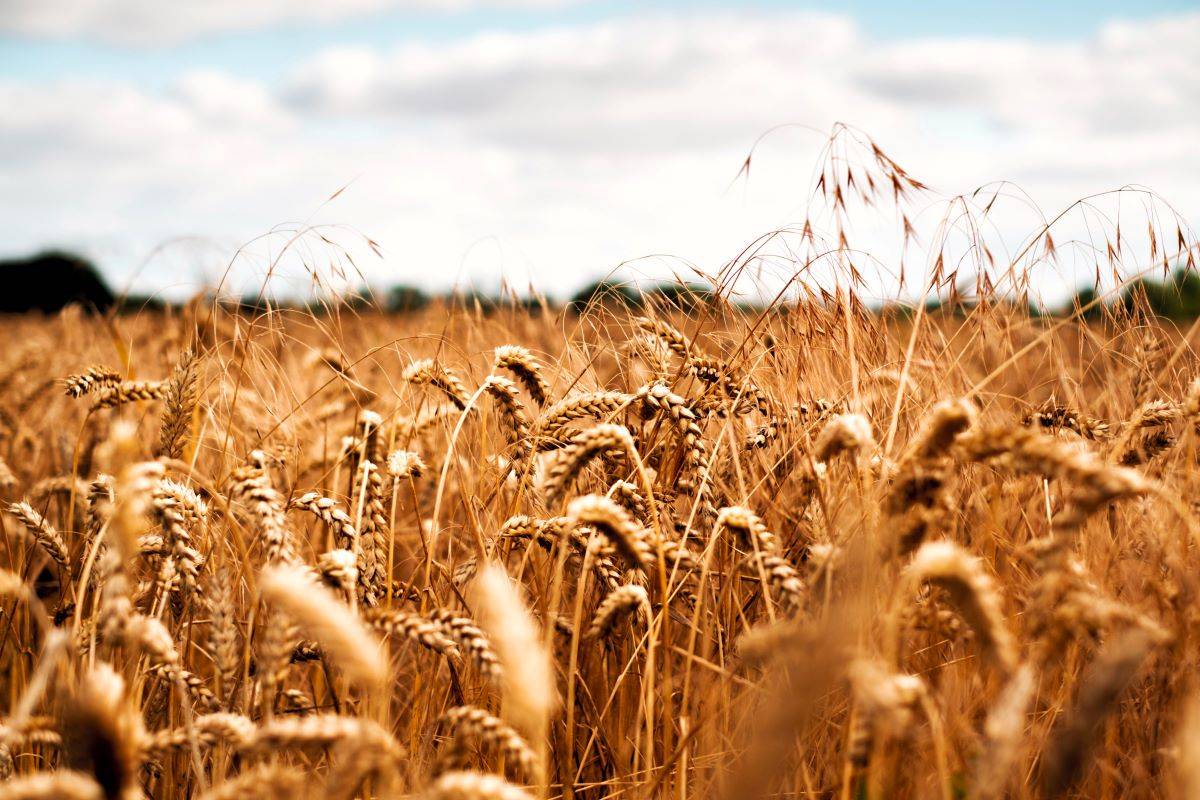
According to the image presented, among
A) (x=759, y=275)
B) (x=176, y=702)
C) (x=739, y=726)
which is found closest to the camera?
(x=739, y=726)

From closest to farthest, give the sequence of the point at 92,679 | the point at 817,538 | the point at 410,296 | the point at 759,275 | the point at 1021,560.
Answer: the point at 92,679 → the point at 817,538 → the point at 1021,560 → the point at 759,275 → the point at 410,296

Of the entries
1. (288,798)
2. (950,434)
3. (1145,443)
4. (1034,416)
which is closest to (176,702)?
(288,798)

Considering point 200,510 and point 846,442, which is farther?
point 200,510

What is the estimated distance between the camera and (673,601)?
1.65 metres

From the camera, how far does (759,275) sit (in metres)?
1.92

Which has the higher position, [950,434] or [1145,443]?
[950,434]

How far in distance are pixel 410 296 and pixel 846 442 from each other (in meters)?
6.11

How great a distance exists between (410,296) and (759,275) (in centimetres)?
530

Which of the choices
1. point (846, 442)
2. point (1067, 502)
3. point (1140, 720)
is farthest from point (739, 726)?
point (1067, 502)

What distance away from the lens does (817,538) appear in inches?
56.4

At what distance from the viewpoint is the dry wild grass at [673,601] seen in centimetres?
81

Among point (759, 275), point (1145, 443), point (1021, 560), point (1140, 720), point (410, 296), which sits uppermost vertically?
point (410, 296)

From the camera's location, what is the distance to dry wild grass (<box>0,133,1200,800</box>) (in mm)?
809

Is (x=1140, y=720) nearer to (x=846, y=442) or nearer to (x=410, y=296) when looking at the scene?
(x=846, y=442)
